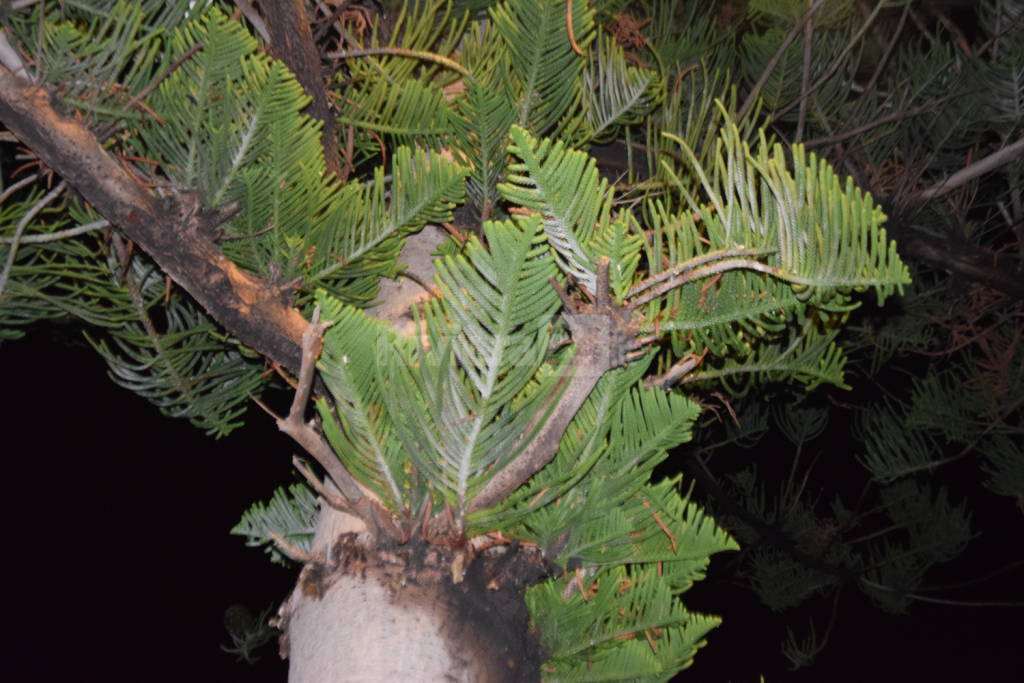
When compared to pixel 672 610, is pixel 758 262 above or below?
above

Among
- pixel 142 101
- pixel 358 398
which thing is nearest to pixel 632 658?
pixel 358 398

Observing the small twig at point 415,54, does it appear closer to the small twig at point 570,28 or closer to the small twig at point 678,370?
the small twig at point 570,28

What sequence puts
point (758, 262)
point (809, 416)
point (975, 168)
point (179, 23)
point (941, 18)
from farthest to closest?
point (809, 416), point (941, 18), point (975, 168), point (179, 23), point (758, 262)

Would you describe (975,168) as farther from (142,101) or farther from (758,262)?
(142,101)

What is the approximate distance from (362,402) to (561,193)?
120mm

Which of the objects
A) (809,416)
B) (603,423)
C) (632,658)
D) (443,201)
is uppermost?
(443,201)

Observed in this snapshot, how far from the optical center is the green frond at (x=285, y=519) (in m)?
0.49

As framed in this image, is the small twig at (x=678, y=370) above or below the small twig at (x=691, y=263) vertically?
below

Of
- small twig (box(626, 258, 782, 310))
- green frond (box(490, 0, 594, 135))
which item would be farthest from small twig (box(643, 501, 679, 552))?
green frond (box(490, 0, 594, 135))

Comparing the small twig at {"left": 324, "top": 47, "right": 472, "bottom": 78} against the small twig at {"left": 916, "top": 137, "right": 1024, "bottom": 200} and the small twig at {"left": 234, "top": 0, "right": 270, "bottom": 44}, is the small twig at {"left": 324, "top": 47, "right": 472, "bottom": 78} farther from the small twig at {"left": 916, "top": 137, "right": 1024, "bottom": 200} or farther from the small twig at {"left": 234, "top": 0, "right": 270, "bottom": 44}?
the small twig at {"left": 916, "top": 137, "right": 1024, "bottom": 200}

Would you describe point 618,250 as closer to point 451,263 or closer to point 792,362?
point 451,263

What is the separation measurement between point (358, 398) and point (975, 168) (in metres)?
0.51

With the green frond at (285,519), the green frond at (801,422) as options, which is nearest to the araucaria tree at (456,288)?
the green frond at (285,519)

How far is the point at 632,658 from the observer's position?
1.14 feet
